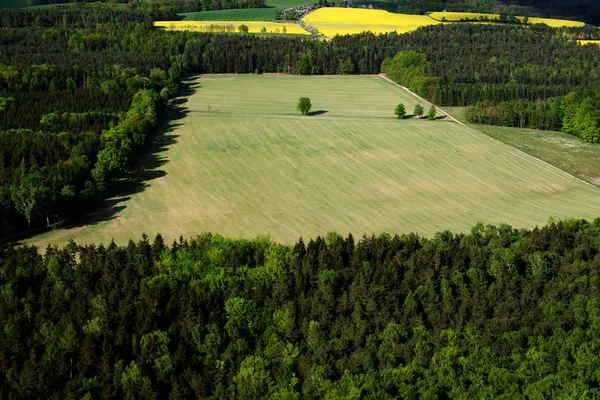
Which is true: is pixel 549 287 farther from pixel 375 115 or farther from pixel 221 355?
pixel 375 115

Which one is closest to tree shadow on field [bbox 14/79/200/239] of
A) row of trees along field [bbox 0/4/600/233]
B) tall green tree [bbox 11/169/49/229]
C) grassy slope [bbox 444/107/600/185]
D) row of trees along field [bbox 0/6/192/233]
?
row of trees along field [bbox 0/6/192/233]

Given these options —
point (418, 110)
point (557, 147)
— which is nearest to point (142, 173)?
point (418, 110)

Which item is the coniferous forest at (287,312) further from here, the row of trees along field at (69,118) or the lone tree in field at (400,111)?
the lone tree in field at (400,111)

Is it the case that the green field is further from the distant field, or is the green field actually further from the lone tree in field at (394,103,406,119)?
the distant field

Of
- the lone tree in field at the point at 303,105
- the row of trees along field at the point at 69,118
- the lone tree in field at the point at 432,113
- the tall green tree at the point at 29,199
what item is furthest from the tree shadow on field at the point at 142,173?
the lone tree in field at the point at 432,113

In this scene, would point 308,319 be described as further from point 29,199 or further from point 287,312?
point 29,199
